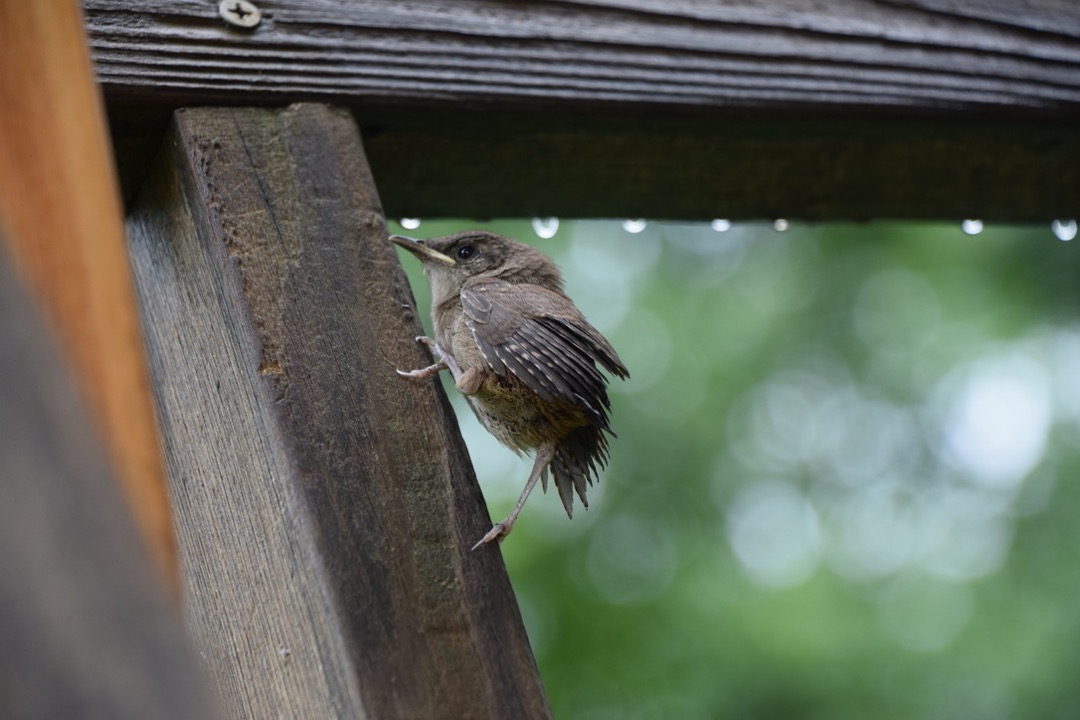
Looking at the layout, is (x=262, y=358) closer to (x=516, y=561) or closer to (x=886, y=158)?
(x=886, y=158)

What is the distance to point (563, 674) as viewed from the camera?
688 centimetres

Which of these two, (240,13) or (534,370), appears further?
(534,370)

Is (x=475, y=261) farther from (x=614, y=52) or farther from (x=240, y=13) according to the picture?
(x=240, y=13)

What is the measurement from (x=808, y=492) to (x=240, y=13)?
20.7 feet

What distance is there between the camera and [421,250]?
148 inches

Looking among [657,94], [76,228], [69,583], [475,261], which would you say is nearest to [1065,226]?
[657,94]

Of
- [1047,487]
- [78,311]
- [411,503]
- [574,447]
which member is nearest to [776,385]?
[1047,487]

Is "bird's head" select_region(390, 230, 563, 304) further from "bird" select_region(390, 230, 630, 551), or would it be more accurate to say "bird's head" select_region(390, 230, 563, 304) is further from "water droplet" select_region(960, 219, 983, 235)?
"water droplet" select_region(960, 219, 983, 235)

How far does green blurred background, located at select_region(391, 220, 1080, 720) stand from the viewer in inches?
255

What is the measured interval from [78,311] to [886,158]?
2.20 m

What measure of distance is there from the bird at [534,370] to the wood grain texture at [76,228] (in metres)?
1.72

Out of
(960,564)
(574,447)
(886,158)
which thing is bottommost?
(960,564)

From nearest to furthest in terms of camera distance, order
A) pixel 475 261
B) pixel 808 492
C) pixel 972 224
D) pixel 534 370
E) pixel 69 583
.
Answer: pixel 69 583 < pixel 534 370 < pixel 972 224 < pixel 475 261 < pixel 808 492

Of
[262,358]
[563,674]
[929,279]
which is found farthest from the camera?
[929,279]
